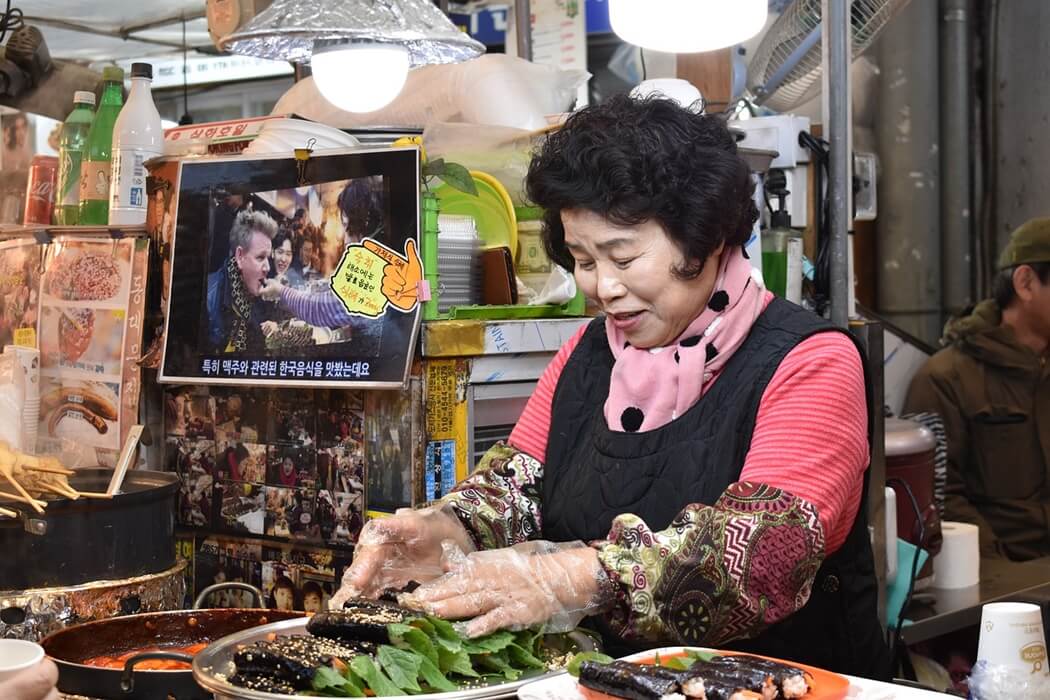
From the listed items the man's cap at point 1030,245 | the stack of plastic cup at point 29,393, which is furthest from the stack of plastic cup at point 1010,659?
the man's cap at point 1030,245

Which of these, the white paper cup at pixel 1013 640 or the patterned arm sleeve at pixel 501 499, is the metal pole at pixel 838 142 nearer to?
the patterned arm sleeve at pixel 501 499

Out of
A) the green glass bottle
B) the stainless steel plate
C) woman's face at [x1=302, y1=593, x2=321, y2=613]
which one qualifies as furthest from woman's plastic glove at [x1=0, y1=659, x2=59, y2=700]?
the green glass bottle

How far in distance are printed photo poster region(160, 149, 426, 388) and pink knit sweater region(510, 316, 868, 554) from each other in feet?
2.65

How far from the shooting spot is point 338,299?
8.20 feet

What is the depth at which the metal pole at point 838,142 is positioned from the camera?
2939 mm

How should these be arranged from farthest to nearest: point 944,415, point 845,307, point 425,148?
point 944,415
point 845,307
point 425,148

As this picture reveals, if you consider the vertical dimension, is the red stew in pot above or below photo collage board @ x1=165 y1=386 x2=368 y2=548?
below

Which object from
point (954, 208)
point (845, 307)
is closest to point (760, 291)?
point (845, 307)

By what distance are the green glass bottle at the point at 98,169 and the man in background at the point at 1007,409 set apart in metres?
3.15

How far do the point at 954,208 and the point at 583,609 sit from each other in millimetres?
4331

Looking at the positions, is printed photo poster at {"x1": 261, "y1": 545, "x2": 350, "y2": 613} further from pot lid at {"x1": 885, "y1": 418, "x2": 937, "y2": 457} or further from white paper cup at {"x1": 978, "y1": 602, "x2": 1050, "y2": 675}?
pot lid at {"x1": 885, "y1": 418, "x2": 937, "y2": 457}

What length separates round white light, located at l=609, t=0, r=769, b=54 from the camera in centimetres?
267

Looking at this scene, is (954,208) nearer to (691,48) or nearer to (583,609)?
(691,48)

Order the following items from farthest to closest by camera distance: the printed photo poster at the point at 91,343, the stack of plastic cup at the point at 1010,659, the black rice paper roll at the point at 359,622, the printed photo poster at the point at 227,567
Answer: the printed photo poster at the point at 91,343, the printed photo poster at the point at 227,567, the black rice paper roll at the point at 359,622, the stack of plastic cup at the point at 1010,659
